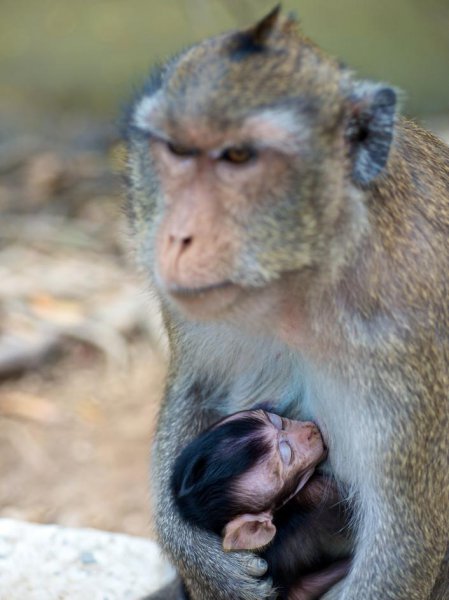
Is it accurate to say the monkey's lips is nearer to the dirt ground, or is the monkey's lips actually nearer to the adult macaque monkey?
the adult macaque monkey

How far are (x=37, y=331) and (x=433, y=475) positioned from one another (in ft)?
17.3

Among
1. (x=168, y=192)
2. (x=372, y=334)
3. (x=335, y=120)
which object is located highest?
(x=335, y=120)

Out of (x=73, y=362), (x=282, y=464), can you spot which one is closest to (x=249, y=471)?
(x=282, y=464)

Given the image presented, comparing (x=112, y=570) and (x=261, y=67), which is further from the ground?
(x=261, y=67)

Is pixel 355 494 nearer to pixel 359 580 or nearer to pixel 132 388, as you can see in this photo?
pixel 359 580

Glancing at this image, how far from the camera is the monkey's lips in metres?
3.56

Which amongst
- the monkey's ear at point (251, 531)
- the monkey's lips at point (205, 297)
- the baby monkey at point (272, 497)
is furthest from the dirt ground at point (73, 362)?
the monkey's lips at point (205, 297)

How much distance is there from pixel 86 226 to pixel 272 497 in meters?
6.94

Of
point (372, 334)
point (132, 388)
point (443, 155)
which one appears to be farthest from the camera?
point (132, 388)

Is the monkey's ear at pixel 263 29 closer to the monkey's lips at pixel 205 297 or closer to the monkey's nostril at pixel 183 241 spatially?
the monkey's nostril at pixel 183 241

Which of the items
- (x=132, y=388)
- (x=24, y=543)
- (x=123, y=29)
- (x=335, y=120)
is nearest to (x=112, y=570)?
(x=24, y=543)

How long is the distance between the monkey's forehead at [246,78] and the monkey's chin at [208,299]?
0.51 m

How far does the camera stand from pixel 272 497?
436 cm

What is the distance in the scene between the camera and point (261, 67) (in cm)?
361
